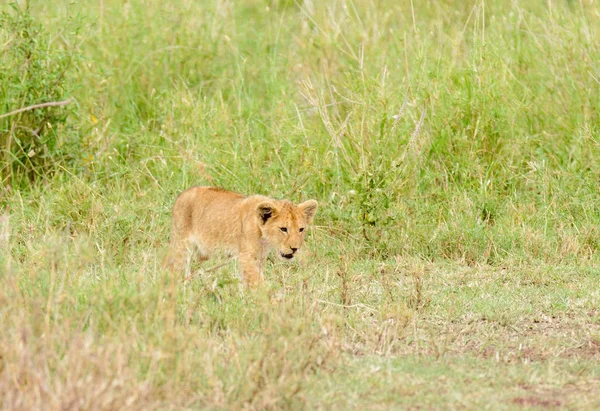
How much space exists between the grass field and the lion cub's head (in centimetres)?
20

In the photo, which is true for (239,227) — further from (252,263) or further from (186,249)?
(186,249)

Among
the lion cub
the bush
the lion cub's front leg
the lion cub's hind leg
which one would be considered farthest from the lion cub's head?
the bush

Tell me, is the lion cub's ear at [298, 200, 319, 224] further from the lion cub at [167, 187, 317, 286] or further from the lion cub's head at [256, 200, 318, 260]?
the lion cub's head at [256, 200, 318, 260]

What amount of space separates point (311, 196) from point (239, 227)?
1.35m

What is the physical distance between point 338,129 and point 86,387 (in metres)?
4.46

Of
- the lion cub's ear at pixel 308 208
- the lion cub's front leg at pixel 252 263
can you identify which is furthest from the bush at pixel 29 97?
the lion cub's ear at pixel 308 208

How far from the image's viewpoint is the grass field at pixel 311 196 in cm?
475

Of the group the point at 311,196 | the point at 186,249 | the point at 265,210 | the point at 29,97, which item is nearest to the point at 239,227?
the point at 265,210

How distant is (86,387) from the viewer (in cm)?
414

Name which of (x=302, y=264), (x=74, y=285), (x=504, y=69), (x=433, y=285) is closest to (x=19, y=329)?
(x=74, y=285)

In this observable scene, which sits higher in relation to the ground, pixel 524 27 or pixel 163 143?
pixel 524 27

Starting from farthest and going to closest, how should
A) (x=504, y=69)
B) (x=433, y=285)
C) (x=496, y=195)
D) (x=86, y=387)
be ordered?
1. (x=504, y=69)
2. (x=496, y=195)
3. (x=433, y=285)
4. (x=86, y=387)

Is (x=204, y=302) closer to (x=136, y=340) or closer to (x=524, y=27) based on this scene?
(x=136, y=340)

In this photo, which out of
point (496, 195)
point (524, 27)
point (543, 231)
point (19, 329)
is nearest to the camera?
point (19, 329)
